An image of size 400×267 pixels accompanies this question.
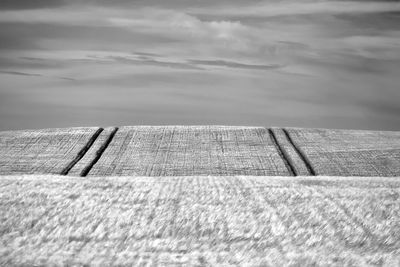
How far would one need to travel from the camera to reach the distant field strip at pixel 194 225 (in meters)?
1.58

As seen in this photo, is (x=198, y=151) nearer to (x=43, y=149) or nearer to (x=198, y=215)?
(x=43, y=149)

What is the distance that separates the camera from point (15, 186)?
A: 2703mm

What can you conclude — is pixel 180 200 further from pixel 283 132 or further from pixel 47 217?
pixel 283 132

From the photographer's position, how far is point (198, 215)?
6.80 feet

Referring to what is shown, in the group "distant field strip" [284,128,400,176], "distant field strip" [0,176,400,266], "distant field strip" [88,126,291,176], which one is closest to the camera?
"distant field strip" [0,176,400,266]

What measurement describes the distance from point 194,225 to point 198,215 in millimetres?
130

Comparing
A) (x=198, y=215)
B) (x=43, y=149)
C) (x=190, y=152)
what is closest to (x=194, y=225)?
(x=198, y=215)

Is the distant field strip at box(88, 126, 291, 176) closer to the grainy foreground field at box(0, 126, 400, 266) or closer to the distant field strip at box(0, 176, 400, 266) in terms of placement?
the grainy foreground field at box(0, 126, 400, 266)

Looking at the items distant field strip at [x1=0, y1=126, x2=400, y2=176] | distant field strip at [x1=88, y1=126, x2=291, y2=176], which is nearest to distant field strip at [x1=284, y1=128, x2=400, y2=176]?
distant field strip at [x1=0, y1=126, x2=400, y2=176]

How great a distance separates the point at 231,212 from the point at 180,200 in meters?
0.32

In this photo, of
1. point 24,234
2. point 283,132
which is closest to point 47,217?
point 24,234

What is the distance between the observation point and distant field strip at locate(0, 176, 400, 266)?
1581 mm

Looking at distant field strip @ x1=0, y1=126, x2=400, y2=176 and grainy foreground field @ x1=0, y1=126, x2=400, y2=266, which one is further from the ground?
grainy foreground field @ x1=0, y1=126, x2=400, y2=266

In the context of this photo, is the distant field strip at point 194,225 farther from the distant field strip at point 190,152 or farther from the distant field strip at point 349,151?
the distant field strip at point 349,151
